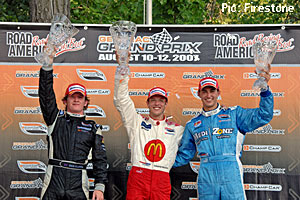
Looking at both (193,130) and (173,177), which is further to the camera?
(173,177)

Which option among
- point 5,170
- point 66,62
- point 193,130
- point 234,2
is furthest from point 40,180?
point 234,2

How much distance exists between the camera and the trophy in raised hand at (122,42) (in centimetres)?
406

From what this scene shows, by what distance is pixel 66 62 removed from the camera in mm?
5219

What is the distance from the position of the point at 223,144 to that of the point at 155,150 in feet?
2.28

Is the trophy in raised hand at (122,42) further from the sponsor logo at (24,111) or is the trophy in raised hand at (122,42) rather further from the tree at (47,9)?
the tree at (47,9)

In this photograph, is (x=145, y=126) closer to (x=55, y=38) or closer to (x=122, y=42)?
(x=122, y=42)

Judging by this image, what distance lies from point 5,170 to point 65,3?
2358 mm

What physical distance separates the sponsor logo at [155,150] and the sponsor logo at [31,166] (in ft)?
5.07

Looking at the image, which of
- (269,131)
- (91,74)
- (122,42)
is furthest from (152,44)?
(269,131)

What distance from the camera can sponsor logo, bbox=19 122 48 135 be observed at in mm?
5188

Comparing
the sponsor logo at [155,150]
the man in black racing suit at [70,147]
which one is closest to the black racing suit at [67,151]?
the man in black racing suit at [70,147]

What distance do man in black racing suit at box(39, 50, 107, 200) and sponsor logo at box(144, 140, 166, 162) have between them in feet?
1.59

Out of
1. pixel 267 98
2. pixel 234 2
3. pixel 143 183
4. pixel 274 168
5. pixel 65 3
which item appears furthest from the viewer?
pixel 234 2

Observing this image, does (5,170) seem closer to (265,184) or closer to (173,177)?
(173,177)
